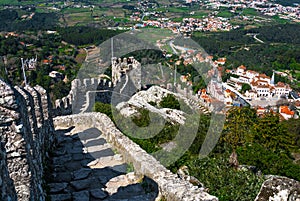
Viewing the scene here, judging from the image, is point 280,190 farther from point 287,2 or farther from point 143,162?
point 287,2

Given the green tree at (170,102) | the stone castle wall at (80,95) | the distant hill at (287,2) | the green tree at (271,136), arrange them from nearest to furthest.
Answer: the stone castle wall at (80,95) < the green tree at (170,102) < the green tree at (271,136) < the distant hill at (287,2)

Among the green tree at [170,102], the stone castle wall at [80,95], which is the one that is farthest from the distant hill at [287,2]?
the stone castle wall at [80,95]

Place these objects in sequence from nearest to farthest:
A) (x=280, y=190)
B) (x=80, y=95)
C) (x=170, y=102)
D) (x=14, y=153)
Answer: (x=14, y=153)
(x=280, y=190)
(x=170, y=102)
(x=80, y=95)

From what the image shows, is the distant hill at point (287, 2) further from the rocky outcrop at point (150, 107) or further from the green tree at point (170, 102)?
the rocky outcrop at point (150, 107)

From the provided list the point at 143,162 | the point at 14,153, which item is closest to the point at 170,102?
the point at 143,162

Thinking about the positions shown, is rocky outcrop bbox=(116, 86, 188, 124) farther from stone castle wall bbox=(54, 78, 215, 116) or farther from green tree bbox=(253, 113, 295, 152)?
green tree bbox=(253, 113, 295, 152)

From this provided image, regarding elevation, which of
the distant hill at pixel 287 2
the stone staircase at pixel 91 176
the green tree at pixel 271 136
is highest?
the stone staircase at pixel 91 176
